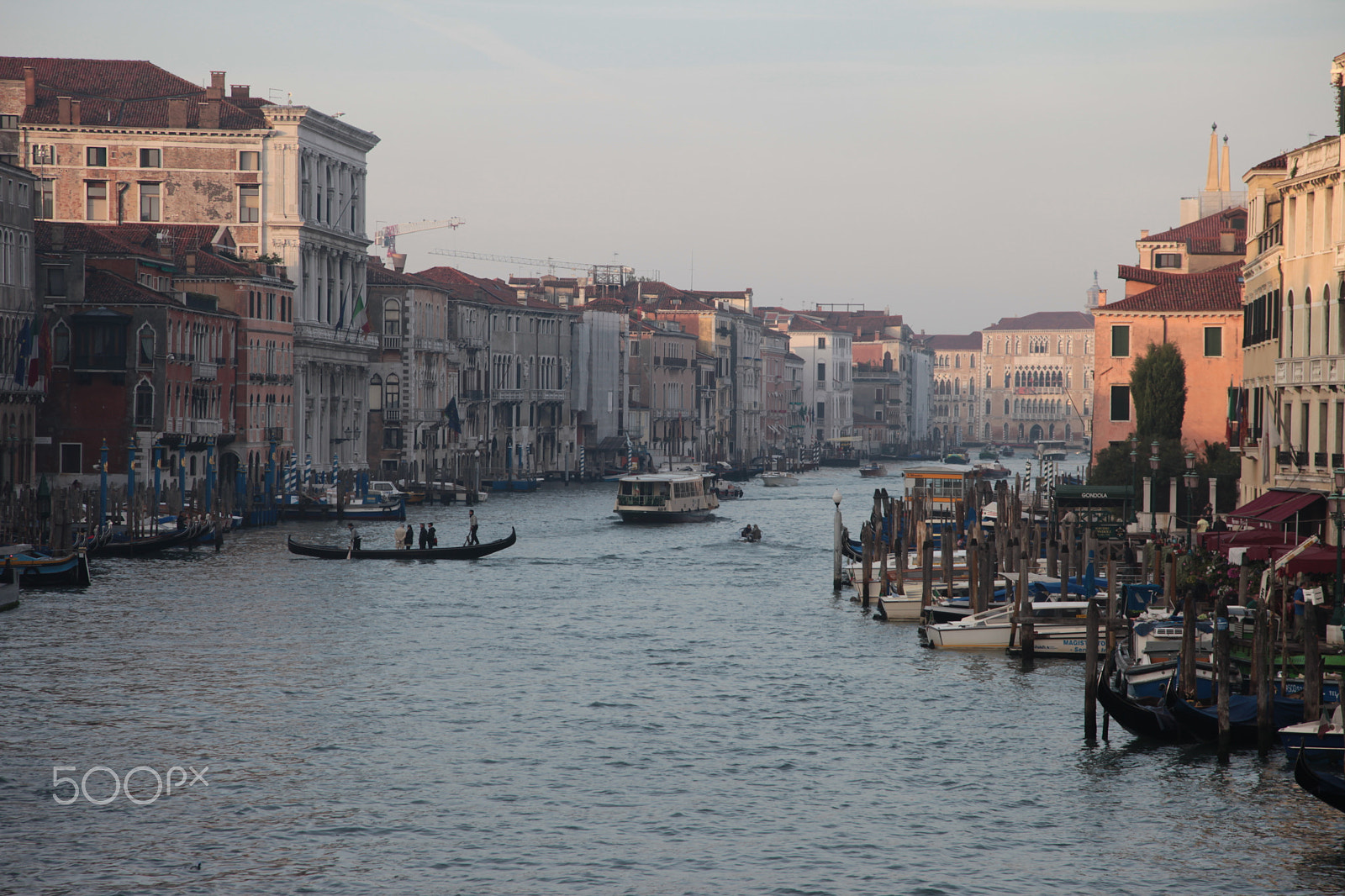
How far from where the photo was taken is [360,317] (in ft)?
261

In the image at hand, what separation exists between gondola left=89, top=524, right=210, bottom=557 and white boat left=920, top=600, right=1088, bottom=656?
22.0 m

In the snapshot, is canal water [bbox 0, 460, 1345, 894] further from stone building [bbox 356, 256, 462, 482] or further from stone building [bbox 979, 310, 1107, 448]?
stone building [bbox 979, 310, 1107, 448]

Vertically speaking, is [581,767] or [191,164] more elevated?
[191,164]

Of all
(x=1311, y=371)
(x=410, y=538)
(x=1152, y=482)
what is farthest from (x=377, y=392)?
(x=1311, y=371)

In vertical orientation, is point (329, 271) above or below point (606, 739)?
above

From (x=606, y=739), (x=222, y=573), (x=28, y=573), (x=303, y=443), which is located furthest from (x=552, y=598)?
(x=303, y=443)

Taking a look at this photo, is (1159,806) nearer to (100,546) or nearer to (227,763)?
(227,763)

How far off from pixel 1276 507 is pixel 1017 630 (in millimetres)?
4473

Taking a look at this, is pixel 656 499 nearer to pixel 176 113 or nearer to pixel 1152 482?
pixel 176 113

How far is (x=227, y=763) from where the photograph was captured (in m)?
21.6

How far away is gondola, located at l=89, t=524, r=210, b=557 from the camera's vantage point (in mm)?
44000

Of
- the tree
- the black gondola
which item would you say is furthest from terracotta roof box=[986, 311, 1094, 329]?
the black gondola

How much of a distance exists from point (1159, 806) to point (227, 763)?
10.6 meters

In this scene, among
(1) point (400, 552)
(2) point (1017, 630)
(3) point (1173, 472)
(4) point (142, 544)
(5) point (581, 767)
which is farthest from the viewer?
(1) point (400, 552)
